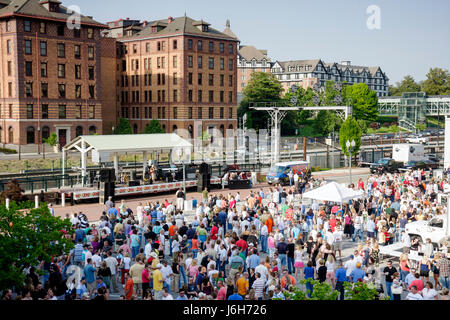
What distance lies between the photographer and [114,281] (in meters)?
15.3

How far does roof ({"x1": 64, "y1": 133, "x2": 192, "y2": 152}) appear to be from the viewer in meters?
35.3

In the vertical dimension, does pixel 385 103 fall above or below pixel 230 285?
above

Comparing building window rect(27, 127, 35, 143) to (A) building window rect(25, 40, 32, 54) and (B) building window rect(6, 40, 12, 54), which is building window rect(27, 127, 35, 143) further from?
(B) building window rect(6, 40, 12, 54)

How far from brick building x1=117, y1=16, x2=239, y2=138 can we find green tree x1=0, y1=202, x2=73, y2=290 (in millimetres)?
69418

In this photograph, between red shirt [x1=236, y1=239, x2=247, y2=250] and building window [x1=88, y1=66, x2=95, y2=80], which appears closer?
red shirt [x1=236, y1=239, x2=247, y2=250]

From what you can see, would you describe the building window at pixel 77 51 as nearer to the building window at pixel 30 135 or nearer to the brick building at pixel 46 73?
the brick building at pixel 46 73

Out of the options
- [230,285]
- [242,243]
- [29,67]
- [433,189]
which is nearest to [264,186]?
[433,189]

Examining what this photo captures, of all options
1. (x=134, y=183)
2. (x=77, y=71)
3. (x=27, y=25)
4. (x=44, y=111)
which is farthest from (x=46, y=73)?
(x=134, y=183)

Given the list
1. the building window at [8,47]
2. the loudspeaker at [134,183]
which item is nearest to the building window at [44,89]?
the building window at [8,47]

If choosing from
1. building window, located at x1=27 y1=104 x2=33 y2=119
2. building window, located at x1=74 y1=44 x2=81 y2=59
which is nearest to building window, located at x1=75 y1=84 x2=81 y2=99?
building window, located at x1=74 y1=44 x2=81 y2=59

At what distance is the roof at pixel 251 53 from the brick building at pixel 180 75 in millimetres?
63423

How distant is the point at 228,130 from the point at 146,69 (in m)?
17.9

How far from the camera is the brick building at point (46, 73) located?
65.1 metres
